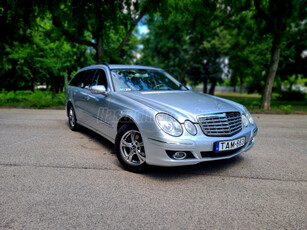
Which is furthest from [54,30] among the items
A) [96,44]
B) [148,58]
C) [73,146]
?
[148,58]

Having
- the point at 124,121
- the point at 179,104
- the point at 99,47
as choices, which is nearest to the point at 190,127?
the point at 179,104

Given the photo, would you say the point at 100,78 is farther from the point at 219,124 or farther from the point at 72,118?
the point at 219,124

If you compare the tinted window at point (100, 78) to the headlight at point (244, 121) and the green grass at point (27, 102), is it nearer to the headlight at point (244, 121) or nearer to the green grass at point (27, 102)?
the headlight at point (244, 121)

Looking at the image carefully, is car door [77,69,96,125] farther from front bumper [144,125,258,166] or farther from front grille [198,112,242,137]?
front grille [198,112,242,137]

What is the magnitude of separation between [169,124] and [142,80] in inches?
68.4

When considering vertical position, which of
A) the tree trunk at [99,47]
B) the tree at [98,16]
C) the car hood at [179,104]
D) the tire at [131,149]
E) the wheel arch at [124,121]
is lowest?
the tire at [131,149]

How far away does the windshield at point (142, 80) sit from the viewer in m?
4.49

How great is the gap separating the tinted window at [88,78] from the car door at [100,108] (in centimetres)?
23

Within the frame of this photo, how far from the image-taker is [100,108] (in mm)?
4582

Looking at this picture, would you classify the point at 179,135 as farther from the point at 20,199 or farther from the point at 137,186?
the point at 20,199

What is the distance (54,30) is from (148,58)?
19.9 metres

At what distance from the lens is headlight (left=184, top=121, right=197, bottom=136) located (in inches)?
127

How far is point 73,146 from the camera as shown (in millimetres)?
5062

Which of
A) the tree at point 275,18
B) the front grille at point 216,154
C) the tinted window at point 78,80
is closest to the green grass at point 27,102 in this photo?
the tinted window at point 78,80
